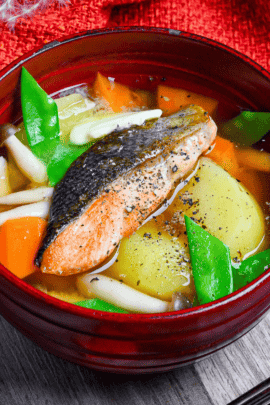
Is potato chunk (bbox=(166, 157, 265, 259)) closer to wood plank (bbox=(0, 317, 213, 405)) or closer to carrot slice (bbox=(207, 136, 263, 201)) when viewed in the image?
carrot slice (bbox=(207, 136, 263, 201))

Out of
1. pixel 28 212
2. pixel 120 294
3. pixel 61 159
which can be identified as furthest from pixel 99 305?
pixel 61 159

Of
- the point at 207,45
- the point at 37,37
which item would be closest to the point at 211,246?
the point at 207,45

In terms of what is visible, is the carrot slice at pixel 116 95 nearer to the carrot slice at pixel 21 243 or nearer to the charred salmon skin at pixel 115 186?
the charred salmon skin at pixel 115 186

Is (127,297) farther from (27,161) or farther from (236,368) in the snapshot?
(27,161)

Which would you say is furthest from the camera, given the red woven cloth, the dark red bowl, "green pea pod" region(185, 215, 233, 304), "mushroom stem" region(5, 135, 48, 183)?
the red woven cloth

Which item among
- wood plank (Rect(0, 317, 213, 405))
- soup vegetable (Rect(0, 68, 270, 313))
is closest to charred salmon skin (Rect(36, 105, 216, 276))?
soup vegetable (Rect(0, 68, 270, 313))

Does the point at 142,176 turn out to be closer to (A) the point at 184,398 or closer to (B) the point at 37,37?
(A) the point at 184,398
